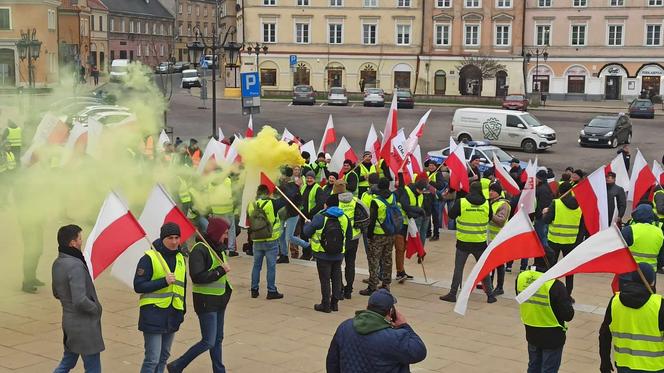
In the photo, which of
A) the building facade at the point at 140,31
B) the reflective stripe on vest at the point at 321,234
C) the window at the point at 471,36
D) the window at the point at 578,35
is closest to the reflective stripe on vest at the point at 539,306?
the reflective stripe on vest at the point at 321,234

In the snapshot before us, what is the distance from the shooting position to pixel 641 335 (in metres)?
7.18

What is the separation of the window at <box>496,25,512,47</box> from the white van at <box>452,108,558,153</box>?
116 ft

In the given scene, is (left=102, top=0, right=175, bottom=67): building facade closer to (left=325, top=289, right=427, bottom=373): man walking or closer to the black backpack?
the black backpack

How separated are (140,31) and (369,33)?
156 ft

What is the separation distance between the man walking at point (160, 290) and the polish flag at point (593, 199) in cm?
605

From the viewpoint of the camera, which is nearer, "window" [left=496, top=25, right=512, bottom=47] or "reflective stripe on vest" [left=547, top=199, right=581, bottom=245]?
"reflective stripe on vest" [left=547, top=199, right=581, bottom=245]

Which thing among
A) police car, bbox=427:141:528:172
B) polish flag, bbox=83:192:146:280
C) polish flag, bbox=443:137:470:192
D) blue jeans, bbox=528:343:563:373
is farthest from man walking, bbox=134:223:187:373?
police car, bbox=427:141:528:172

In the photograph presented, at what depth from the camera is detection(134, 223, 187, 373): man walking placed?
812 cm

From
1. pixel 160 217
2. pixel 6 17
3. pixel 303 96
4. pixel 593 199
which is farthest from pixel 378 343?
pixel 303 96

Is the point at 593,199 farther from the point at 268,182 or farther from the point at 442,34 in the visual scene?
the point at 442,34

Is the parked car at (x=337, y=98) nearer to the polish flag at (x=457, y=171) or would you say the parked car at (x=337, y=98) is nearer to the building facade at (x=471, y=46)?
the building facade at (x=471, y=46)

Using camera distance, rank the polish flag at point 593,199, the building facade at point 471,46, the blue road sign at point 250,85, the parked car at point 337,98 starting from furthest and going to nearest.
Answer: the building facade at point 471,46 → the parked car at point 337,98 → the blue road sign at point 250,85 → the polish flag at point 593,199

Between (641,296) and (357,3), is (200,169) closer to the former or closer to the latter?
(641,296)

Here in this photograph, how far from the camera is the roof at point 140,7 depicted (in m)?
102
